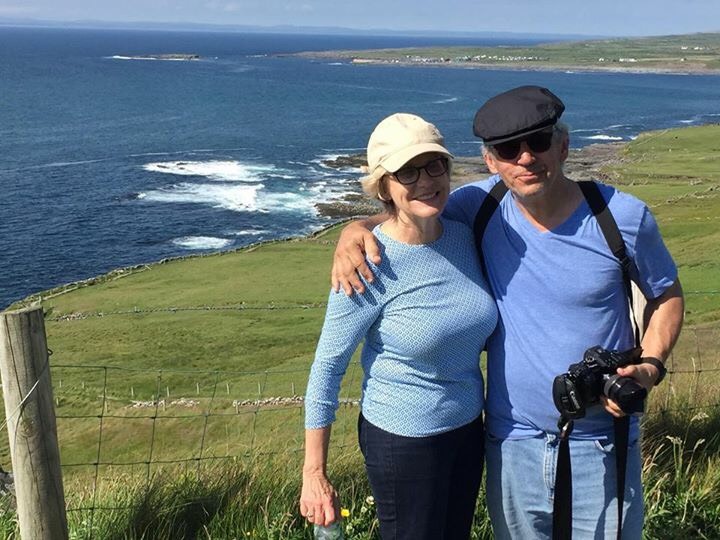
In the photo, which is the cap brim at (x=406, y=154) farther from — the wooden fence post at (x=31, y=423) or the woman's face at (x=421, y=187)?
the wooden fence post at (x=31, y=423)

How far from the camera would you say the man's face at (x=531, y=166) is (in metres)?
3.33

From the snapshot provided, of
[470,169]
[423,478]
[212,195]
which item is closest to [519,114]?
[423,478]

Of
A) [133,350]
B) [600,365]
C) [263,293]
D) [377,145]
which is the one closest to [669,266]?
[600,365]

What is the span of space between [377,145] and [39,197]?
2259 inches

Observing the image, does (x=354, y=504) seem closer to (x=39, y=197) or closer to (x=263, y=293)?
(x=263, y=293)

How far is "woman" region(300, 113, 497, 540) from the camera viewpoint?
11.0ft

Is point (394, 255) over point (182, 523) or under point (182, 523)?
over

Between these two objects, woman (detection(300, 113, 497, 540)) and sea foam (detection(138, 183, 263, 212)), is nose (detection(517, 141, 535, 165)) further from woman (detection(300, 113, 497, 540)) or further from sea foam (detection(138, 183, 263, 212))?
sea foam (detection(138, 183, 263, 212))

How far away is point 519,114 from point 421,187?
511mm

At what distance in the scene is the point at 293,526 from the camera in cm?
468

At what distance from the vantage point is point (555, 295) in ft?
11.2

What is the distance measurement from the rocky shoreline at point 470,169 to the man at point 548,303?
41.5 metres

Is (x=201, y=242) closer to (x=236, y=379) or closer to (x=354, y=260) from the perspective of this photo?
(x=236, y=379)

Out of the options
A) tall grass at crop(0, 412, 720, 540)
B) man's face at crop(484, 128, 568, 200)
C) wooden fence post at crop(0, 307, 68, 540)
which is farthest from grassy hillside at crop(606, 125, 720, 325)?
wooden fence post at crop(0, 307, 68, 540)
